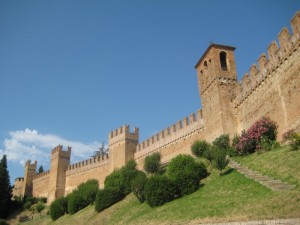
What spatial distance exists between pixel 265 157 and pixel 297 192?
19.0 ft

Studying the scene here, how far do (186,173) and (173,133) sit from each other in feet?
36.2

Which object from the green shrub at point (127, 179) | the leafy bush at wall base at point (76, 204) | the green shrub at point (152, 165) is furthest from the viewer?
the leafy bush at wall base at point (76, 204)

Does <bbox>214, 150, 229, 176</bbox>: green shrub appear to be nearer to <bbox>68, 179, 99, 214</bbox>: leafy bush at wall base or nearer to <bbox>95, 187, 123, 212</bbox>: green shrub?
<bbox>95, 187, 123, 212</bbox>: green shrub

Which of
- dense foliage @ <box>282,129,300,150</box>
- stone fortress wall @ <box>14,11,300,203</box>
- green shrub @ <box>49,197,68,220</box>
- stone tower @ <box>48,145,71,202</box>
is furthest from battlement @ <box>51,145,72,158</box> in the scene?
dense foliage @ <box>282,129,300,150</box>

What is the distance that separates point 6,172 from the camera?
39312 mm

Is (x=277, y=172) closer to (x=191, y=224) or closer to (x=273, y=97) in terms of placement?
(x=191, y=224)

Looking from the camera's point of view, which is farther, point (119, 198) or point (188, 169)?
point (119, 198)

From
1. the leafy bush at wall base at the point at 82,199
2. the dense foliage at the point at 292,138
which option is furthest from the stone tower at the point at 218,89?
the leafy bush at wall base at the point at 82,199

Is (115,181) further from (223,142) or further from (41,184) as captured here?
(41,184)

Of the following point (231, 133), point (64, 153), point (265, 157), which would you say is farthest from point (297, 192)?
point (64, 153)

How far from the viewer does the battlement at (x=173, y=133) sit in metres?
24.7

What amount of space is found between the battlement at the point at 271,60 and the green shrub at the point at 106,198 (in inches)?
371

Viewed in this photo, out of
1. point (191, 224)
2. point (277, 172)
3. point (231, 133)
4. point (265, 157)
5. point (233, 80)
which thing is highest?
point (233, 80)

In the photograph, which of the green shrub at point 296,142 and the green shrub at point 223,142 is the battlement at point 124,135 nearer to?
the green shrub at point 223,142
